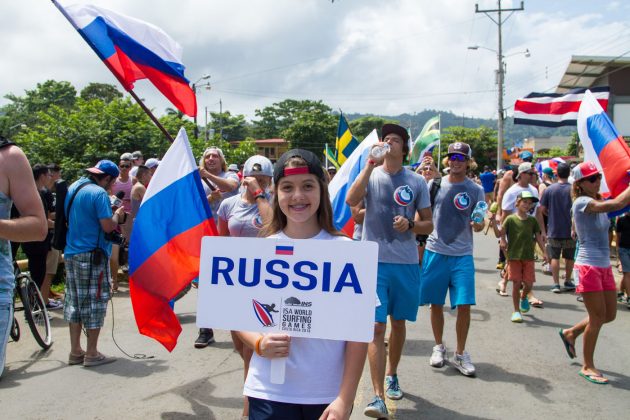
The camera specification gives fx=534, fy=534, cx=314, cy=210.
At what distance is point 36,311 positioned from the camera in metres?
6.00

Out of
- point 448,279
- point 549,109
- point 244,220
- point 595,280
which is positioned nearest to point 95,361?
point 244,220

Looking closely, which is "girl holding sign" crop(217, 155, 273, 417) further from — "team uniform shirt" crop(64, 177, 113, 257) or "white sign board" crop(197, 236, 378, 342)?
"white sign board" crop(197, 236, 378, 342)

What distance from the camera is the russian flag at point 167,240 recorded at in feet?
13.0

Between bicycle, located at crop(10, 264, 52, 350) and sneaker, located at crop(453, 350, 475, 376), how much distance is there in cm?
425

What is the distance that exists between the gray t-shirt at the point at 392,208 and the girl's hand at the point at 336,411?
7.32 feet

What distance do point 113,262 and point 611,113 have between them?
73.3 feet

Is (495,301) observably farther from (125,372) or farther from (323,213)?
(323,213)

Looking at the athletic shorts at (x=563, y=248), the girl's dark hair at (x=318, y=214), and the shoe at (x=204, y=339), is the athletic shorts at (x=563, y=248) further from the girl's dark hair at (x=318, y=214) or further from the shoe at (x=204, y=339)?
the girl's dark hair at (x=318, y=214)

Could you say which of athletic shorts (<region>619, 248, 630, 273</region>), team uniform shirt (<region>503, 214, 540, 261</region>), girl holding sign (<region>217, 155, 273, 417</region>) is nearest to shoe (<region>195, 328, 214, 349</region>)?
girl holding sign (<region>217, 155, 273, 417</region>)

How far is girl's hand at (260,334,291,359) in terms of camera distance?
212 cm

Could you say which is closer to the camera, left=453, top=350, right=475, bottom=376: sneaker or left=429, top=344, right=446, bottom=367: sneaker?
left=453, top=350, right=475, bottom=376: sneaker

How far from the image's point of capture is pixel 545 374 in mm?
4941

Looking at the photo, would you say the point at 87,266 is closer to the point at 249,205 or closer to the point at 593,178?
the point at 249,205

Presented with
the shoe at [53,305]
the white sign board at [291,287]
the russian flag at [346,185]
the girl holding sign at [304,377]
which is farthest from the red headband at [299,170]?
the shoe at [53,305]
